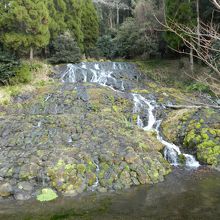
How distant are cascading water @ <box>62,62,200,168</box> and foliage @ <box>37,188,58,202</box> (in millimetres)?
1513

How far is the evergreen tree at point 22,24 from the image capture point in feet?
65.0

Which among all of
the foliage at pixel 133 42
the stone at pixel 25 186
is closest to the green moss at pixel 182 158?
the stone at pixel 25 186

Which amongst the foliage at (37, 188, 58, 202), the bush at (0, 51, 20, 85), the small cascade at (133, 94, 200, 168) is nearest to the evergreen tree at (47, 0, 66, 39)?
the bush at (0, 51, 20, 85)

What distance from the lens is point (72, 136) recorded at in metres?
12.1

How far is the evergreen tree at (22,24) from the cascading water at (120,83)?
10.4ft

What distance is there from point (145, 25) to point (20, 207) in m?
20.9

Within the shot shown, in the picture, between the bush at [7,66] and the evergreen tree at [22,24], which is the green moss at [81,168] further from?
the evergreen tree at [22,24]

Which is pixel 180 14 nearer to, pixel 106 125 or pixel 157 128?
pixel 157 128

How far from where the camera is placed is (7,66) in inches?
726

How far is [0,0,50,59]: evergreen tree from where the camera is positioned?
19.8 meters

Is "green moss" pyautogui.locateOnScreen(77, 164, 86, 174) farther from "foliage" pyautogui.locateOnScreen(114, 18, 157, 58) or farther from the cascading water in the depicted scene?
"foliage" pyautogui.locateOnScreen(114, 18, 157, 58)

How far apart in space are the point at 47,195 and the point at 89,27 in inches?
929

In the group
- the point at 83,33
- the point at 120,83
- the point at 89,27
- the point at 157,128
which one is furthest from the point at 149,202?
the point at 89,27

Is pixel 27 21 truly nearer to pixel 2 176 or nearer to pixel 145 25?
pixel 145 25
